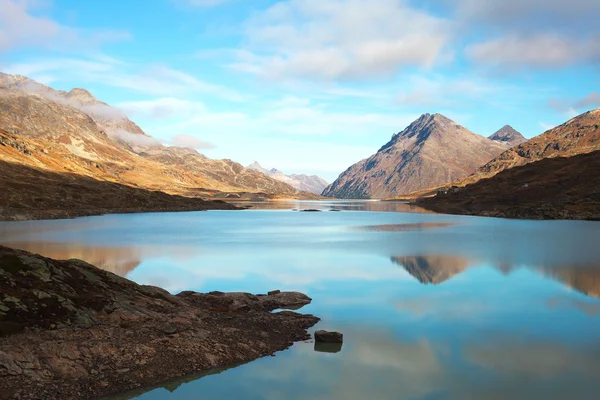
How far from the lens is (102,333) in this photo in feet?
76.1

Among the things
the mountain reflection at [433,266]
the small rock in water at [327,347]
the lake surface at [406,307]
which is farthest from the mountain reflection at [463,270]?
the small rock in water at [327,347]

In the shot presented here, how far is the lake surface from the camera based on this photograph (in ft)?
73.0

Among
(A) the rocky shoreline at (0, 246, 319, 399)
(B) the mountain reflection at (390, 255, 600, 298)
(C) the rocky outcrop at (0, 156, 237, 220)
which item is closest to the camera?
(A) the rocky shoreline at (0, 246, 319, 399)

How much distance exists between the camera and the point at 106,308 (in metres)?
26.1

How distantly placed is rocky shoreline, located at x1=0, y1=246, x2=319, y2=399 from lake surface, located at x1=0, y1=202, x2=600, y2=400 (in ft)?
4.50

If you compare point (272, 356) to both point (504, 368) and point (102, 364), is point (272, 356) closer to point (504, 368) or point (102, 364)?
point (102, 364)

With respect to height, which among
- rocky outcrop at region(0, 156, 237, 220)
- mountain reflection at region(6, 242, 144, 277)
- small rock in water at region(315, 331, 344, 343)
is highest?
rocky outcrop at region(0, 156, 237, 220)

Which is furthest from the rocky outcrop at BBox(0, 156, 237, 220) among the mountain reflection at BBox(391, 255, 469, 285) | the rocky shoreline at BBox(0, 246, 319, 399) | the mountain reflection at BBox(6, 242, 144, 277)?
the rocky shoreline at BBox(0, 246, 319, 399)

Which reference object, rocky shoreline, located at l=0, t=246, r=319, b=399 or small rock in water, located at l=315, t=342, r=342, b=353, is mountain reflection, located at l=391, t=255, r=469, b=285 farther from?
small rock in water, located at l=315, t=342, r=342, b=353

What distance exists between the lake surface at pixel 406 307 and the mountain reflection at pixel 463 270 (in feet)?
0.61

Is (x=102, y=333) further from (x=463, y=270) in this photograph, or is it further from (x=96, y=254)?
(x=96, y=254)

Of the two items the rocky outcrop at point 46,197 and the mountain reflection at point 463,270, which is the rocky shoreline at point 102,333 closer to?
A: the mountain reflection at point 463,270

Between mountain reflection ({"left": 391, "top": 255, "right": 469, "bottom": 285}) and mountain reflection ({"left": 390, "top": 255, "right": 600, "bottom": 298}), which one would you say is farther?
mountain reflection ({"left": 391, "top": 255, "right": 469, "bottom": 285})

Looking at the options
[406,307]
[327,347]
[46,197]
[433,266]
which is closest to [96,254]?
[433,266]
